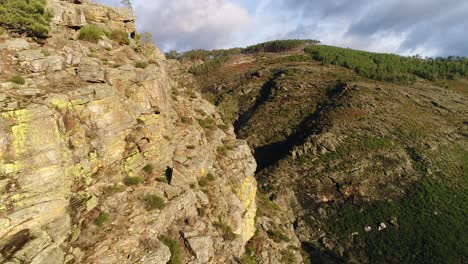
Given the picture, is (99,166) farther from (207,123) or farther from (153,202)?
(207,123)

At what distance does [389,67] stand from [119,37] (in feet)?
306

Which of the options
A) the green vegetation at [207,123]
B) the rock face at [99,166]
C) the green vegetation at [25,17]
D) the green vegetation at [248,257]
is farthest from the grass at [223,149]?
the green vegetation at [25,17]

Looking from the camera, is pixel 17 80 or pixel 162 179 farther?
pixel 162 179

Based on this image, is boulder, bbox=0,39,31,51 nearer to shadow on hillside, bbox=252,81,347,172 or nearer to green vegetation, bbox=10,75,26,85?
green vegetation, bbox=10,75,26,85

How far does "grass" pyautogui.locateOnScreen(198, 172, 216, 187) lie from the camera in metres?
20.4

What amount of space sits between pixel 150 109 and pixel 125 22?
10278mm

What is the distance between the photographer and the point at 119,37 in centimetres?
2283

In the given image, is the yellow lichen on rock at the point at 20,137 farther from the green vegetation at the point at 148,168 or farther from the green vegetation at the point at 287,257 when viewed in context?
the green vegetation at the point at 287,257

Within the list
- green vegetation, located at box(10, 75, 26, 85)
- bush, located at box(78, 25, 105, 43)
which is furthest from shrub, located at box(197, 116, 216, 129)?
green vegetation, located at box(10, 75, 26, 85)

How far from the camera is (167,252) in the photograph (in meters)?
14.9

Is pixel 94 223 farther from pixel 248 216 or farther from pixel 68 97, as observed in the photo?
pixel 248 216

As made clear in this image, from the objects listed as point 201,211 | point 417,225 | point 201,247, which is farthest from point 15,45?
point 417,225

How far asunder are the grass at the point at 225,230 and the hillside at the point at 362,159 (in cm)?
489

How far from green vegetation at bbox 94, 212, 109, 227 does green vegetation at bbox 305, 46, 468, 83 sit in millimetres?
80682
